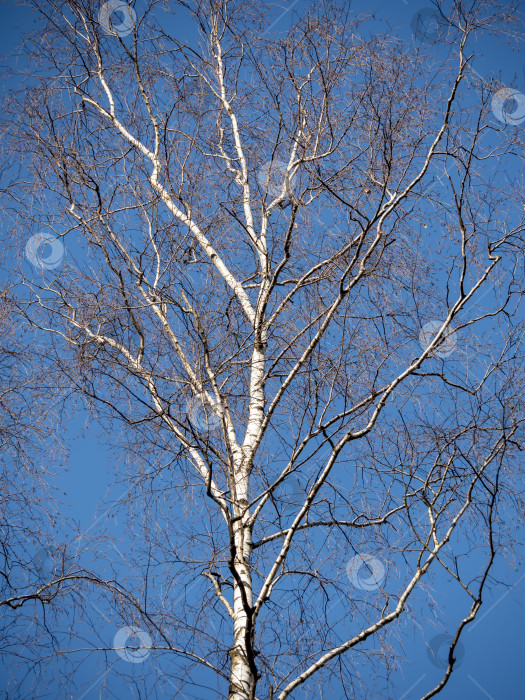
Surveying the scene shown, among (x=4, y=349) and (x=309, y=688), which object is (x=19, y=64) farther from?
(x=309, y=688)
